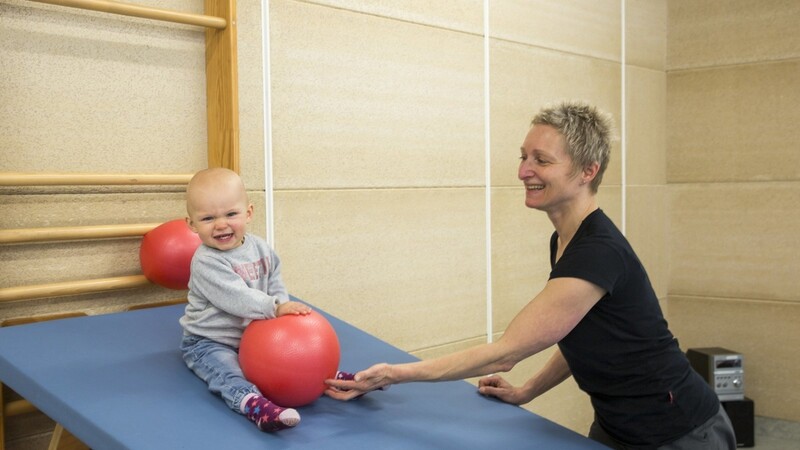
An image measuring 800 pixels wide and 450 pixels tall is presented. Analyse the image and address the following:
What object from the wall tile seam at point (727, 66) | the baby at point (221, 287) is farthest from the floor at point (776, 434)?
the baby at point (221, 287)

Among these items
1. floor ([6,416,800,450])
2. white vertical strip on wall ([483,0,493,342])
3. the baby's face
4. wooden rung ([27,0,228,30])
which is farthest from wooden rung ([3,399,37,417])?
floor ([6,416,800,450])

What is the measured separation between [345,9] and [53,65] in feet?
3.90

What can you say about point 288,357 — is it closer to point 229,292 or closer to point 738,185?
point 229,292

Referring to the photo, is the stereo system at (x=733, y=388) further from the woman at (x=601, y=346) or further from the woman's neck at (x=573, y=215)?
the woman's neck at (x=573, y=215)

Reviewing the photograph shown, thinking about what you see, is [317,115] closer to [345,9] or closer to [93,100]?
[345,9]

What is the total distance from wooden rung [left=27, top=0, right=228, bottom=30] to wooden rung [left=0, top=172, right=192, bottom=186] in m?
0.48

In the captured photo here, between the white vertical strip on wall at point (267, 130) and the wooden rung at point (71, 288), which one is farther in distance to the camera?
the white vertical strip on wall at point (267, 130)

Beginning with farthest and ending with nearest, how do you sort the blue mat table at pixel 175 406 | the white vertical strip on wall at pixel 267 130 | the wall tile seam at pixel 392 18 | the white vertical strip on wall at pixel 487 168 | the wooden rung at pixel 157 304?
1. the white vertical strip on wall at pixel 487 168
2. the wall tile seam at pixel 392 18
3. the white vertical strip on wall at pixel 267 130
4. the wooden rung at pixel 157 304
5. the blue mat table at pixel 175 406

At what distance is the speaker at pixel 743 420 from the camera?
435 cm

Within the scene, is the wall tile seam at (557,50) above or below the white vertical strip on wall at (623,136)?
above

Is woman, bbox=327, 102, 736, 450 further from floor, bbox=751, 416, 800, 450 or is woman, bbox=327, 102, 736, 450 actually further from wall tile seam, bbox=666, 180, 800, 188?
wall tile seam, bbox=666, 180, 800, 188

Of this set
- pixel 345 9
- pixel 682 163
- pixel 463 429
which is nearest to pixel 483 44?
pixel 345 9

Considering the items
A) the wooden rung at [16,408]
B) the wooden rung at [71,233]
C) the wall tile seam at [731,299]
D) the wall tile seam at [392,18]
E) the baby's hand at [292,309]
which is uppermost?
the wall tile seam at [392,18]

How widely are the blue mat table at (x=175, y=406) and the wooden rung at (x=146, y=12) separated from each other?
35.2 inches
